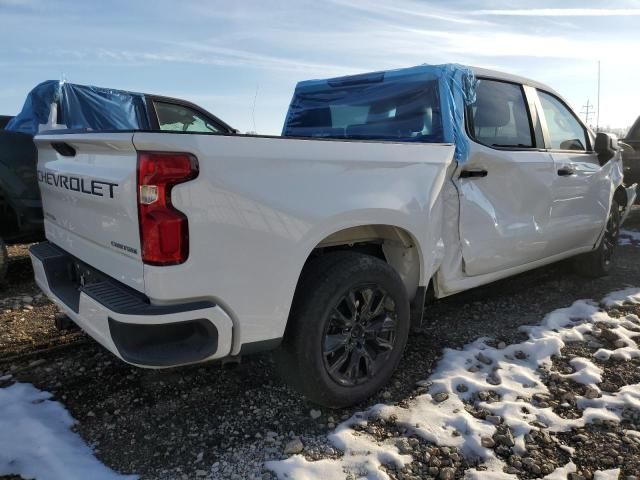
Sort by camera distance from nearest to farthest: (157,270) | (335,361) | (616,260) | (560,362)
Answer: (157,270) → (335,361) → (560,362) → (616,260)

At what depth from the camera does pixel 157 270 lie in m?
2.07

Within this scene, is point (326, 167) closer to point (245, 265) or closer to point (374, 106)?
point (245, 265)

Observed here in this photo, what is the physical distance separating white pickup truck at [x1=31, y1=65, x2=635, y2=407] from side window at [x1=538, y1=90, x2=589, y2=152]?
2.0 inches

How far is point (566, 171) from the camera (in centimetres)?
420

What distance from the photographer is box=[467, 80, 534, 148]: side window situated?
3514mm

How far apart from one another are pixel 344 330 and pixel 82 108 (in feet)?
16.6

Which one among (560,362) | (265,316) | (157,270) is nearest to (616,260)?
(560,362)

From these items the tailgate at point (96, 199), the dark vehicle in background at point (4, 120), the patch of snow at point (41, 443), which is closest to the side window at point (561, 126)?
the tailgate at point (96, 199)

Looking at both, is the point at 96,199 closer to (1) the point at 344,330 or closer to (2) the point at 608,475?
(1) the point at 344,330

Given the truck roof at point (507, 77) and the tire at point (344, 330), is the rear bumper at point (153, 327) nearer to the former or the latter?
the tire at point (344, 330)

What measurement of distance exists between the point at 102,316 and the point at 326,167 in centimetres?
118

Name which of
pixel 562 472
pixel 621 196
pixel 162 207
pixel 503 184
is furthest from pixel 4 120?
pixel 621 196

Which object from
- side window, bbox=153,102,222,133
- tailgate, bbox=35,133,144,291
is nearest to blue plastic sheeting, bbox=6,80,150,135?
side window, bbox=153,102,222,133

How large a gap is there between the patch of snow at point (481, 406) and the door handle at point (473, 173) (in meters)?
1.16
